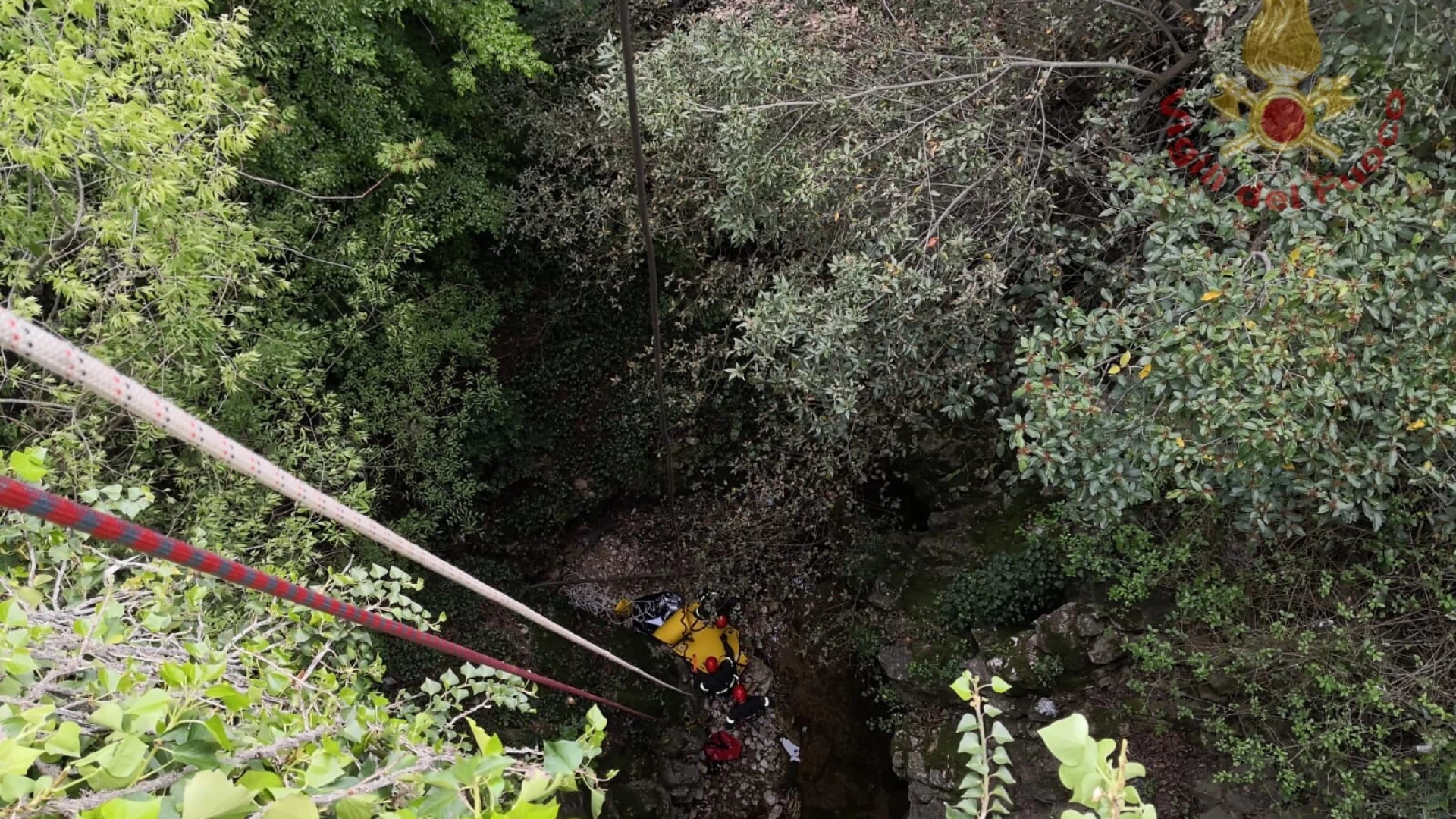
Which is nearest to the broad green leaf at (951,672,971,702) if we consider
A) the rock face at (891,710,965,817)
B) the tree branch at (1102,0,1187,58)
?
the tree branch at (1102,0,1187,58)

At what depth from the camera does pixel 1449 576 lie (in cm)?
347

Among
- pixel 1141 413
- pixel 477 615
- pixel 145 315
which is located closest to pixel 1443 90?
pixel 1141 413

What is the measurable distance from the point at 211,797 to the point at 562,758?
1.80 feet

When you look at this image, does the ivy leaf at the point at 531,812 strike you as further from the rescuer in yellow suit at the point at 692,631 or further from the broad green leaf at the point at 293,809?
the rescuer in yellow suit at the point at 692,631

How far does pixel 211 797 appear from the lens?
0.94 meters

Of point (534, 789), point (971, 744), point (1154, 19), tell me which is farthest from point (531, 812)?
point (1154, 19)

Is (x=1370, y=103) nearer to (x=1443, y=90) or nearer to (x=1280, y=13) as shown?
(x=1443, y=90)

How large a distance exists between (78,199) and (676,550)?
550 cm

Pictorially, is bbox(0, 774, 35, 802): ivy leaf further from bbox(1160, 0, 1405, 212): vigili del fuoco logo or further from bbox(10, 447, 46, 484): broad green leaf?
bbox(1160, 0, 1405, 212): vigili del fuoco logo

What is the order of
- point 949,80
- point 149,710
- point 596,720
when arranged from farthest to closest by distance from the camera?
1. point 949,80
2. point 596,720
3. point 149,710

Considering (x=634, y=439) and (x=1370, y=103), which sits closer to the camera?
(x=1370, y=103)

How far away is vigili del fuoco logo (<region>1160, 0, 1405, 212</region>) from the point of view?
2.99 m

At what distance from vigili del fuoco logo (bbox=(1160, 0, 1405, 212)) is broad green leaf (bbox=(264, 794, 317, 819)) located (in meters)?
3.76

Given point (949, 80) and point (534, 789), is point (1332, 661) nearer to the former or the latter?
point (949, 80)
